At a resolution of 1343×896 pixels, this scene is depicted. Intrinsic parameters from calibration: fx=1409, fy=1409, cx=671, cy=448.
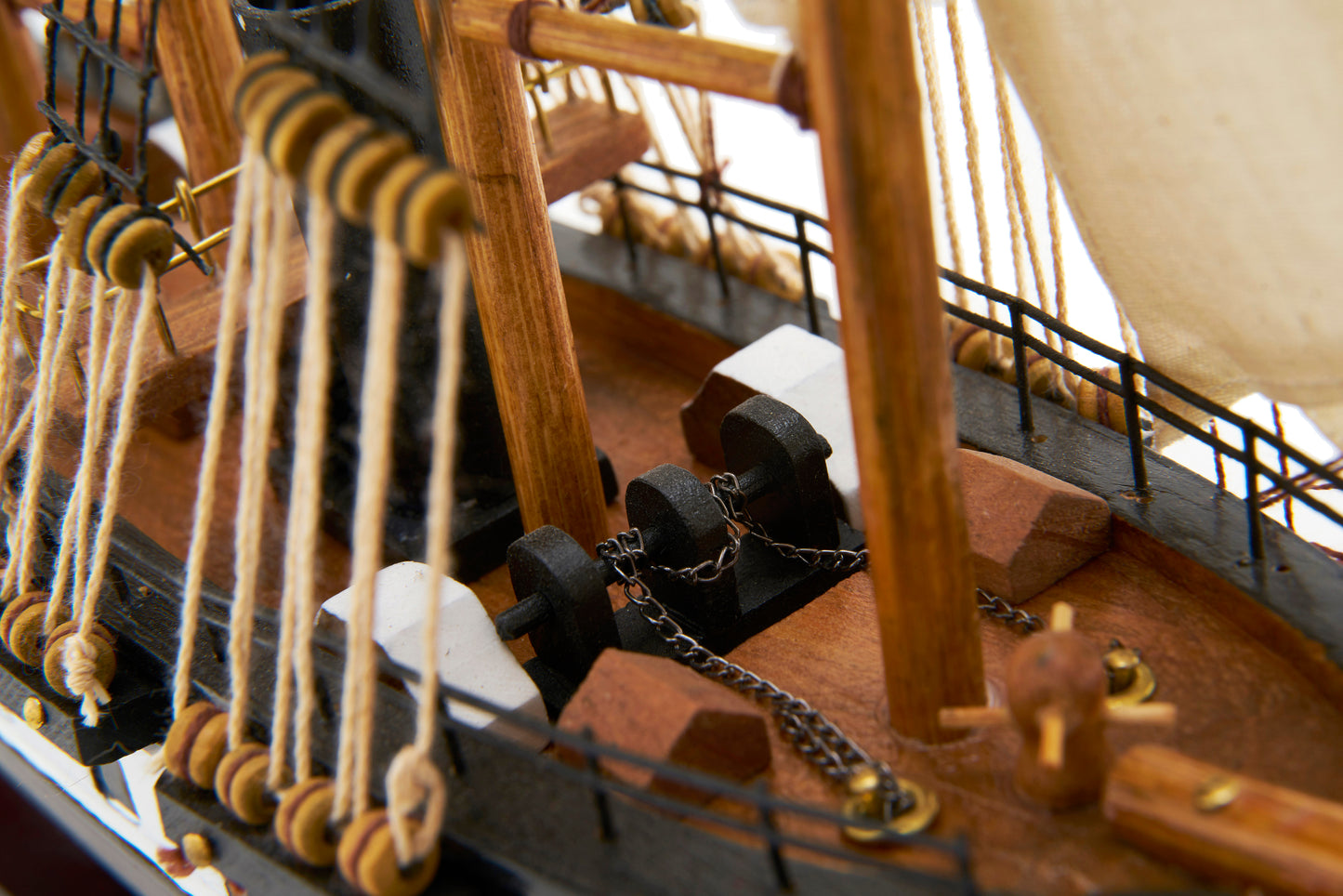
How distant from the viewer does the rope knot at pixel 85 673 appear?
1442mm

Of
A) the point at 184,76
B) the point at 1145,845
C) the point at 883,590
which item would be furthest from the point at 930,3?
the point at 184,76

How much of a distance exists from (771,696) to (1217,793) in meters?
0.45

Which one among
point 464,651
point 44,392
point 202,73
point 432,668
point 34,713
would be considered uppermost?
point 202,73

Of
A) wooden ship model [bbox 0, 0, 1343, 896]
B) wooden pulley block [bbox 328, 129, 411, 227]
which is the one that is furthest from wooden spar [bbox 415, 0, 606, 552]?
wooden pulley block [bbox 328, 129, 411, 227]

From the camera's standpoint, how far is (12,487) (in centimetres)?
170

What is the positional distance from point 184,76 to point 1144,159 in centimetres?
A: 154

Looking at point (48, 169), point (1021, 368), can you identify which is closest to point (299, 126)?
point (48, 169)

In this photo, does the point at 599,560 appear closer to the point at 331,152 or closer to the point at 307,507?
the point at 307,507

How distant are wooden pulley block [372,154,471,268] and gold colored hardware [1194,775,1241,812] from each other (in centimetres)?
69

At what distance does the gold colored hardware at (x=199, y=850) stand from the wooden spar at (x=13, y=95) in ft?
7.20

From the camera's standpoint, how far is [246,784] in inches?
49.4

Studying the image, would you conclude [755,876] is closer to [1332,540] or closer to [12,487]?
[12,487]

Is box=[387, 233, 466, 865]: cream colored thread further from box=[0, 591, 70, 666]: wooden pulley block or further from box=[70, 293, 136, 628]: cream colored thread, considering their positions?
box=[0, 591, 70, 666]: wooden pulley block

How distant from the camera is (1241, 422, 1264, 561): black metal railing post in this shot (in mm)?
1329
